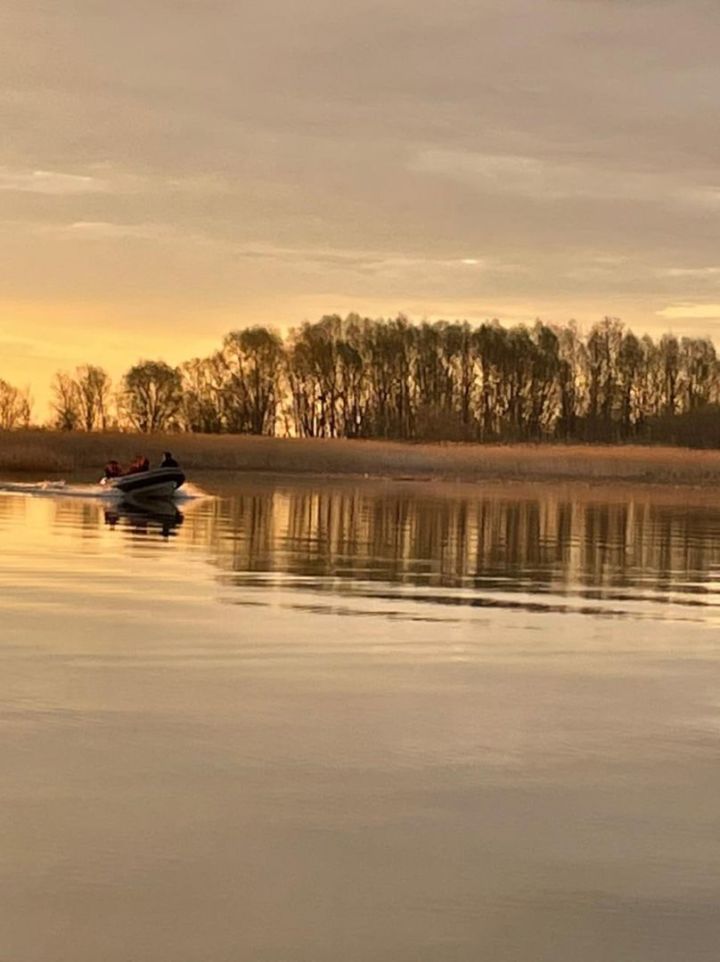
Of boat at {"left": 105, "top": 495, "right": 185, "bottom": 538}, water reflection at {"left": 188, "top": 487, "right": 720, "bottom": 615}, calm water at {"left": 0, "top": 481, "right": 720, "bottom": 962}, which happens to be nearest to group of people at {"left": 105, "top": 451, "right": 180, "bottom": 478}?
boat at {"left": 105, "top": 495, "right": 185, "bottom": 538}

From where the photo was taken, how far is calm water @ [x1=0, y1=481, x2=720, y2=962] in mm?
5773

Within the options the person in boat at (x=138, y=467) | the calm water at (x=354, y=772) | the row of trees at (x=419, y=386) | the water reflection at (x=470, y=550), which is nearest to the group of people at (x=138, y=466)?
the person in boat at (x=138, y=467)

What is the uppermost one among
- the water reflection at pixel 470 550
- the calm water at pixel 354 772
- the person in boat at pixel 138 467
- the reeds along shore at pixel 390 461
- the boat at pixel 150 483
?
the reeds along shore at pixel 390 461

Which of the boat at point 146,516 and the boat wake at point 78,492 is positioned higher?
the boat wake at point 78,492

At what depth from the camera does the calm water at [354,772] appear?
577 cm

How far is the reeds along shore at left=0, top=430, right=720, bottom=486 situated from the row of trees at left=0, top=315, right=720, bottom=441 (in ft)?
78.7

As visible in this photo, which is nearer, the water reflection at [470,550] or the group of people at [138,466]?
the water reflection at [470,550]

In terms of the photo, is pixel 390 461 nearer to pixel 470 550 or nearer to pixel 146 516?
pixel 146 516

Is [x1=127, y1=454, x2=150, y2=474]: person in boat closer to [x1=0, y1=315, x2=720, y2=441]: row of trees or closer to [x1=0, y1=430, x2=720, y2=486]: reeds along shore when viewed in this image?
[x1=0, y1=430, x2=720, y2=486]: reeds along shore

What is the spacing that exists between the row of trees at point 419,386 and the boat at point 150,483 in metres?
53.8

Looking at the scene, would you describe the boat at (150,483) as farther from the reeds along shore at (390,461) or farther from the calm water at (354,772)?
the reeds along shore at (390,461)

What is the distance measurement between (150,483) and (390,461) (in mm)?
29598

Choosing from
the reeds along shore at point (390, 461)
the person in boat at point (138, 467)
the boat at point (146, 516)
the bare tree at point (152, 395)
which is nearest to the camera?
the boat at point (146, 516)

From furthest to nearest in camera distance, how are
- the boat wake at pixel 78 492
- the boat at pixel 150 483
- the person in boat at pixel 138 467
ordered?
the person in boat at pixel 138 467 < the boat wake at pixel 78 492 < the boat at pixel 150 483
